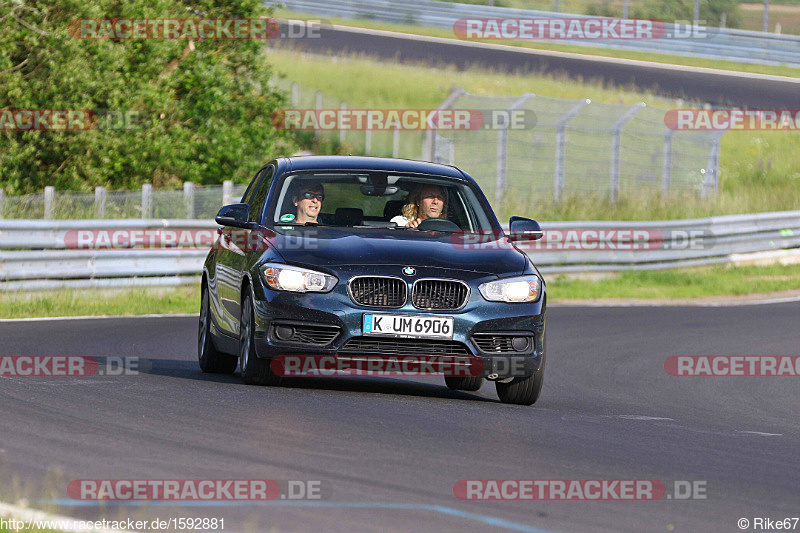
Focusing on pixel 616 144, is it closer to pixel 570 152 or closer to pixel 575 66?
pixel 570 152

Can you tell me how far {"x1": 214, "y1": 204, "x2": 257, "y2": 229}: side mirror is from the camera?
10.2 m

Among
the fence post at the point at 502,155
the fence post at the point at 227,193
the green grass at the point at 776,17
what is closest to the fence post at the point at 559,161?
the fence post at the point at 502,155

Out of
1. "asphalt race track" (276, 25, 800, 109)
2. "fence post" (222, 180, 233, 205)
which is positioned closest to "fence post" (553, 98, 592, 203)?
"fence post" (222, 180, 233, 205)

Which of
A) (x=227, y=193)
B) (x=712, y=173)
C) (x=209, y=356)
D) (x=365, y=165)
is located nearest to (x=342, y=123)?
(x=712, y=173)

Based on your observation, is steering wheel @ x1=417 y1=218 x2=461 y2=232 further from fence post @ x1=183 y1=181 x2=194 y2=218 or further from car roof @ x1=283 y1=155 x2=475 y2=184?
fence post @ x1=183 y1=181 x2=194 y2=218

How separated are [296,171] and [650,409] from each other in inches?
123

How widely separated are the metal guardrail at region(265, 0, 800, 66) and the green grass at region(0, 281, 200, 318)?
2255 centimetres

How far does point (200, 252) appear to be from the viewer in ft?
63.9

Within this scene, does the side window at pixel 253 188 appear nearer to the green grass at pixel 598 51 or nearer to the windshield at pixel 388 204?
the windshield at pixel 388 204

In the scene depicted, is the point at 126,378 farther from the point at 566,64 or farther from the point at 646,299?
the point at 566,64

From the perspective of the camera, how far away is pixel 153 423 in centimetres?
764

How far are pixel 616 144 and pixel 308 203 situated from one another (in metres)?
19.6

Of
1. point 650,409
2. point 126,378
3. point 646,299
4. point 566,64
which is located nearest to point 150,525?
point 126,378

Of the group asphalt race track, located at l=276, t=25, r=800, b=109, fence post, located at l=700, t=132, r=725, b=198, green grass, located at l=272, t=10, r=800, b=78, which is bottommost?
fence post, located at l=700, t=132, r=725, b=198
